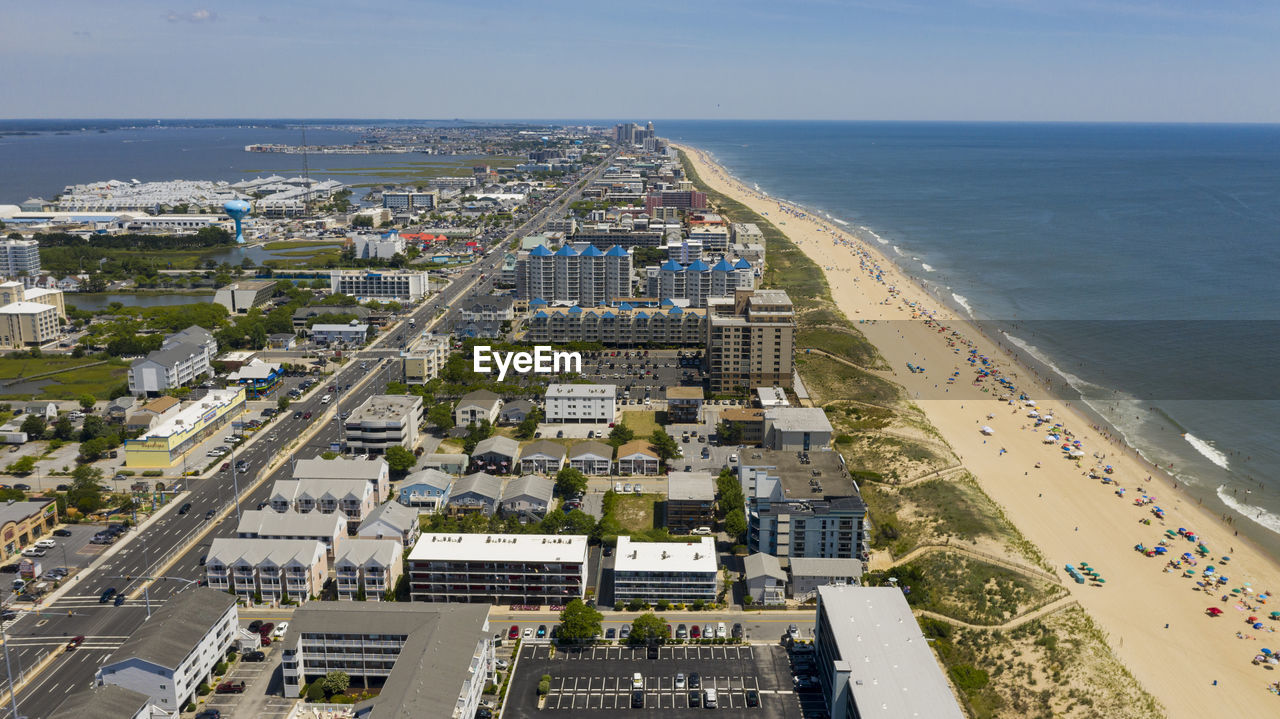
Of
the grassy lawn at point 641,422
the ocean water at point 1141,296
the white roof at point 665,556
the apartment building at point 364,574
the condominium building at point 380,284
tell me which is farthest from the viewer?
the condominium building at point 380,284

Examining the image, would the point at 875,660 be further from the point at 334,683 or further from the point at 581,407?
the point at 581,407

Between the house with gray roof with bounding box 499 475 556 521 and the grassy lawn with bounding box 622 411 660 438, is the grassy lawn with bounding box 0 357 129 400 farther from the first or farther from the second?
the grassy lawn with bounding box 622 411 660 438

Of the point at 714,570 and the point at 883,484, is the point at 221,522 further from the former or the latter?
the point at 883,484

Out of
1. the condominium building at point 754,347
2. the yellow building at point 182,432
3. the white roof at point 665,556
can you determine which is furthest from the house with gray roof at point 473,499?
the condominium building at point 754,347

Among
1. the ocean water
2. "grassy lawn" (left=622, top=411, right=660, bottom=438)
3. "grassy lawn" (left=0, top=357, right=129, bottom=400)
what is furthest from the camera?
"grassy lawn" (left=0, top=357, right=129, bottom=400)

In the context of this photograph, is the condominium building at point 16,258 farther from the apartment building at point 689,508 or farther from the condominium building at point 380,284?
the apartment building at point 689,508

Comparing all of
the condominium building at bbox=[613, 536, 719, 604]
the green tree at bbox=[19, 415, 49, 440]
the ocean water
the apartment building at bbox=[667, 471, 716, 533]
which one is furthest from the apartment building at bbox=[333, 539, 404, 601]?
the ocean water
